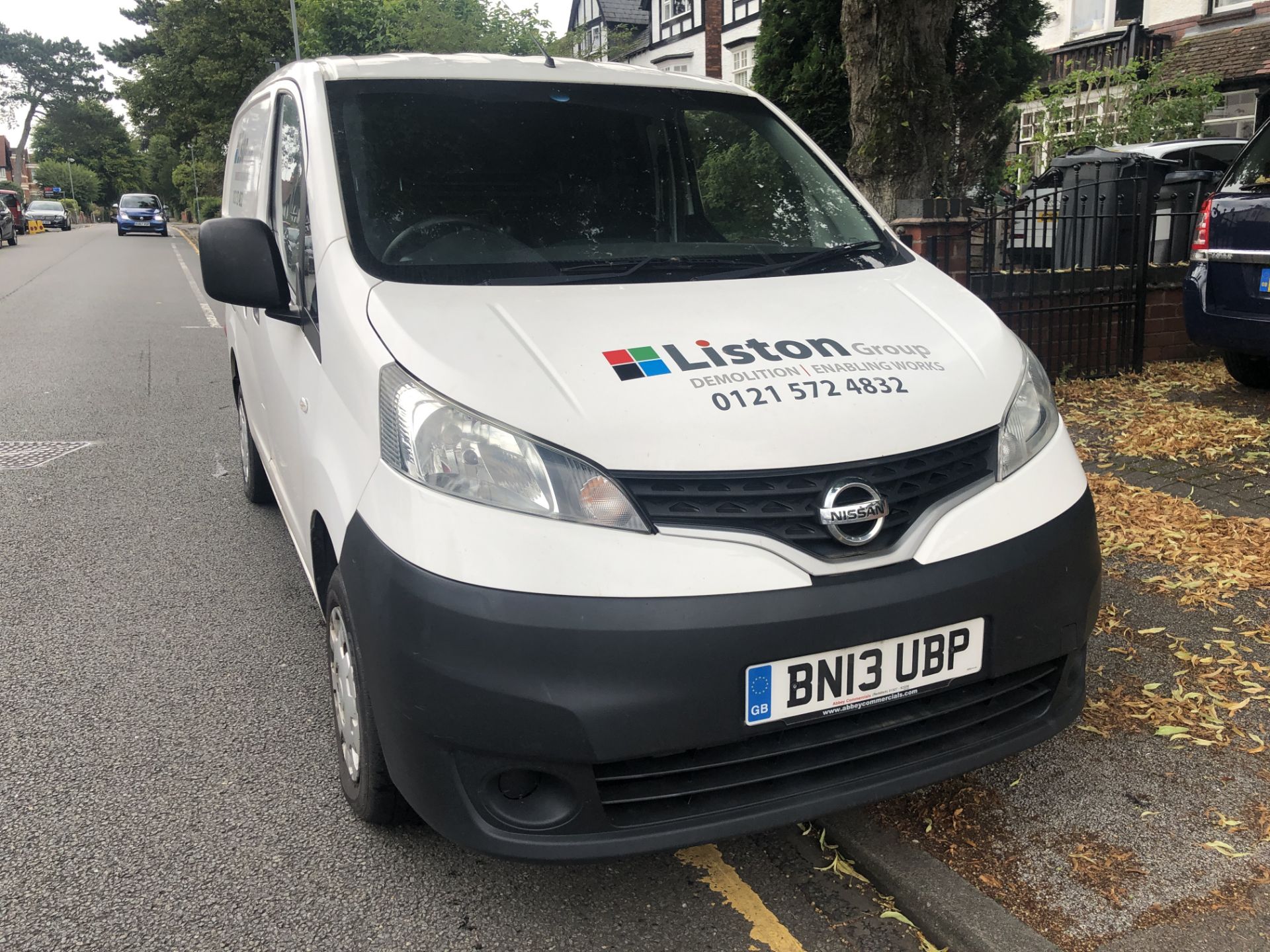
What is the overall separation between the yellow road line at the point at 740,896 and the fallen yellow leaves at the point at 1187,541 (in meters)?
2.21

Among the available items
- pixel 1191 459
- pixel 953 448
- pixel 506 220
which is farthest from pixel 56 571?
pixel 1191 459

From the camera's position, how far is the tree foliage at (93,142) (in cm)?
9756

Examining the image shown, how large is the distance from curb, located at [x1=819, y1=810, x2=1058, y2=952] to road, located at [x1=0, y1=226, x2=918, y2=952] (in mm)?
64

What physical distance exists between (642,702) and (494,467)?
0.55 meters

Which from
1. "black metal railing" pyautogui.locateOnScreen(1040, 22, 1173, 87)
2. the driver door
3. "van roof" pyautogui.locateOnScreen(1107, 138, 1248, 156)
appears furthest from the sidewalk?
"black metal railing" pyautogui.locateOnScreen(1040, 22, 1173, 87)

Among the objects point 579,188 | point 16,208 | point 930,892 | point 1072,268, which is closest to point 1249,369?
point 1072,268

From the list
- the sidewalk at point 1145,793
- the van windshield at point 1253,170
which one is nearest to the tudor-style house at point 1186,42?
the van windshield at point 1253,170

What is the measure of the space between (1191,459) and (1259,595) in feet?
6.59

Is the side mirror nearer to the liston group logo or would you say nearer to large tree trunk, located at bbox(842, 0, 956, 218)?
the liston group logo

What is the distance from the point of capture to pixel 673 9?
36219 millimetres

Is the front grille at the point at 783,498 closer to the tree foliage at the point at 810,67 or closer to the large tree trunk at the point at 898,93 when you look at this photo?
the large tree trunk at the point at 898,93

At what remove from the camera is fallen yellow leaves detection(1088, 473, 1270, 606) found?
3969 millimetres

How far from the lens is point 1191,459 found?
5668 mm

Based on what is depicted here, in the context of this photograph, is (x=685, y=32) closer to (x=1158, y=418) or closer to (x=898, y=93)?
(x=898, y=93)
